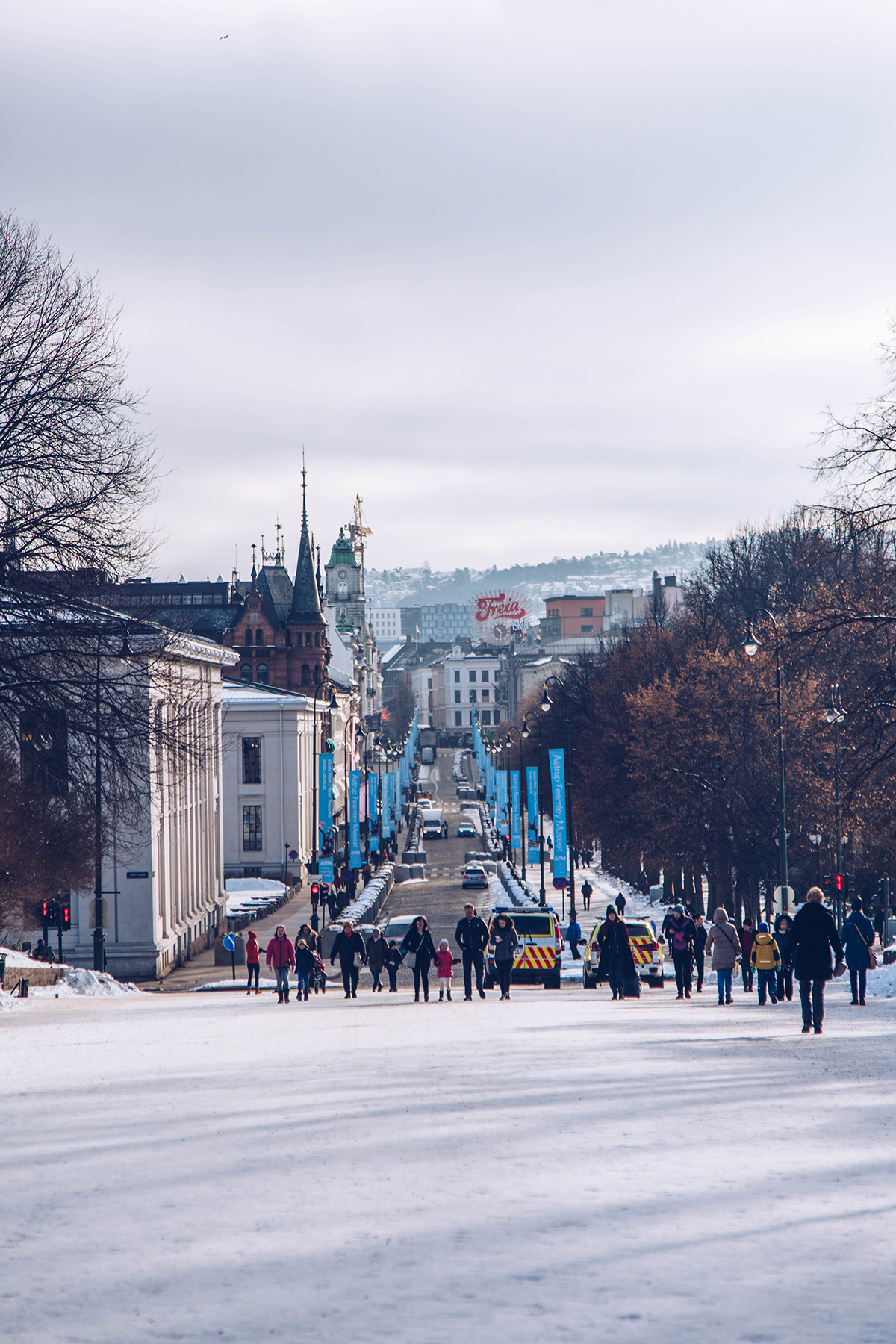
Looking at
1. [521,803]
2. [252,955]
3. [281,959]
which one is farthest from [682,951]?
[521,803]

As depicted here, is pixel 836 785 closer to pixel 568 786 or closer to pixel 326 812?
pixel 568 786

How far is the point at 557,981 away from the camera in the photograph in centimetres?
3269

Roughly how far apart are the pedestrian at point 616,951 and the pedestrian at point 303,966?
5.46 m

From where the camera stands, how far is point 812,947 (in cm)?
1566

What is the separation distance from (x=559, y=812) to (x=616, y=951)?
2923cm

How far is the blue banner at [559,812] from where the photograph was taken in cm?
5300

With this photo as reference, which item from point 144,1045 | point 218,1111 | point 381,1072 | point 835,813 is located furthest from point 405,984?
point 218,1111

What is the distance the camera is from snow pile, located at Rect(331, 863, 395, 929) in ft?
172

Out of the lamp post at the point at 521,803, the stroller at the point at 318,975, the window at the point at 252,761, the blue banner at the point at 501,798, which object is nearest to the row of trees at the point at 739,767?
the stroller at the point at 318,975

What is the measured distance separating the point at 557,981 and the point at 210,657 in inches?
1150

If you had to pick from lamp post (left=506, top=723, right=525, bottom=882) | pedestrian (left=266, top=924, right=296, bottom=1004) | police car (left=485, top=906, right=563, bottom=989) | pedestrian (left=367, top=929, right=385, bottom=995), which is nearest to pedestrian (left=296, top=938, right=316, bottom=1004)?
pedestrian (left=266, top=924, right=296, bottom=1004)

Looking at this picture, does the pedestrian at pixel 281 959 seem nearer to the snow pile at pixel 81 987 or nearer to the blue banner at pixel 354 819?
the snow pile at pixel 81 987

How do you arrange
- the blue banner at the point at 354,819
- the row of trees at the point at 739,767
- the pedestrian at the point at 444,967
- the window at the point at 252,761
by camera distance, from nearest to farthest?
1. the pedestrian at the point at 444,967
2. the row of trees at the point at 739,767
3. the blue banner at the point at 354,819
4. the window at the point at 252,761

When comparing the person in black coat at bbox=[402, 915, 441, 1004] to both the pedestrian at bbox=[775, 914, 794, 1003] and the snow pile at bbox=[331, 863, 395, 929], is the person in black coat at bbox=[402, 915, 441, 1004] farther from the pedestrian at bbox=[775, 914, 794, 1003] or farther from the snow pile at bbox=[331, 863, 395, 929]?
the snow pile at bbox=[331, 863, 395, 929]
